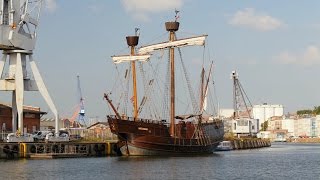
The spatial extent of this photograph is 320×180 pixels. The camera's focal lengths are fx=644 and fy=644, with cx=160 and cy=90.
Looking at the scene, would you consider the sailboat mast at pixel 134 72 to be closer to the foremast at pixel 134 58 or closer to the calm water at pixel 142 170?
the foremast at pixel 134 58

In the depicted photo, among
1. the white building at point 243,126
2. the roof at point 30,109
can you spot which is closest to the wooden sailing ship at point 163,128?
the roof at point 30,109

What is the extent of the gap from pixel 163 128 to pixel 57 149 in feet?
48.3

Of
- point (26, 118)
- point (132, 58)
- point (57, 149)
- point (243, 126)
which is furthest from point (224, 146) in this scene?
point (57, 149)

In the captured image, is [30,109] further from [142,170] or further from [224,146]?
[142,170]

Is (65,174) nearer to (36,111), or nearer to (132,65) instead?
(132,65)

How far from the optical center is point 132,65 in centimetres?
9744

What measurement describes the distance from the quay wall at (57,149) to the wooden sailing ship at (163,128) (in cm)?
296

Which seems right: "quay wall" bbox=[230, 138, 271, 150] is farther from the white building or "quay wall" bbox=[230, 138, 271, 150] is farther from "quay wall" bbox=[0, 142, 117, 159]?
"quay wall" bbox=[0, 142, 117, 159]

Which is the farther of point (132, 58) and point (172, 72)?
point (132, 58)

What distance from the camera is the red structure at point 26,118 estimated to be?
101875 millimetres

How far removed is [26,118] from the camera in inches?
4220

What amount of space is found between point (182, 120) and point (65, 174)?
125ft

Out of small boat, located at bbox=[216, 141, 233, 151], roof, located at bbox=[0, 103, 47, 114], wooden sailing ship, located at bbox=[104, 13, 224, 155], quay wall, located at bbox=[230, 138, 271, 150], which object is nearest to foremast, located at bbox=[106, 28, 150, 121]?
wooden sailing ship, located at bbox=[104, 13, 224, 155]

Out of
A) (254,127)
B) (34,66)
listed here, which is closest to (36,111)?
(34,66)
